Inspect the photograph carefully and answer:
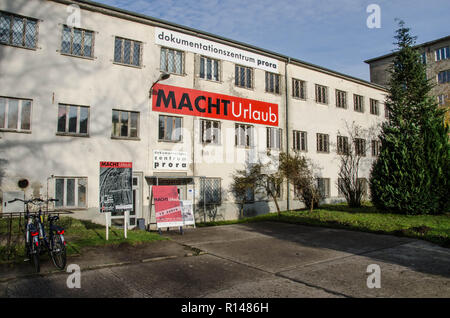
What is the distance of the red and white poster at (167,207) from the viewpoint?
12164mm

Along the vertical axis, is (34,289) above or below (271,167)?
below

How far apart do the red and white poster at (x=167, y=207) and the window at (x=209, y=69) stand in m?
8.02

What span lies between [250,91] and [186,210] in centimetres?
986

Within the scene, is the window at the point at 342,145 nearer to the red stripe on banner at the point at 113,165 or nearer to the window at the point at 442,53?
the red stripe on banner at the point at 113,165

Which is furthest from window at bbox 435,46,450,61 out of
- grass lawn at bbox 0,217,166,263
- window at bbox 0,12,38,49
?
window at bbox 0,12,38,49

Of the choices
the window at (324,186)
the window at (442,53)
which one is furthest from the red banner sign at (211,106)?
the window at (442,53)

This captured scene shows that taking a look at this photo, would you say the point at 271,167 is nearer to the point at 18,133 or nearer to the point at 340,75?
the point at 340,75

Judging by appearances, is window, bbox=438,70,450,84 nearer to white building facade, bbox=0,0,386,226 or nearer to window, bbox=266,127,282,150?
white building facade, bbox=0,0,386,226

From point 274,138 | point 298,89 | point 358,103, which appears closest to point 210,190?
point 274,138

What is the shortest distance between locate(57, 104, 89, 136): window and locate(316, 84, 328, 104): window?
1655 centimetres

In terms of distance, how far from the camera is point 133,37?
15.8 meters

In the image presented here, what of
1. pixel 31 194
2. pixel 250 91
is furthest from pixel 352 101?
pixel 31 194

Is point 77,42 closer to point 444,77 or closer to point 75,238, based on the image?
point 75,238
